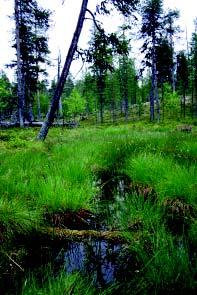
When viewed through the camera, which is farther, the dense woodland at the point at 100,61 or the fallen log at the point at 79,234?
the dense woodland at the point at 100,61

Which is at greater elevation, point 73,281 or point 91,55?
point 91,55

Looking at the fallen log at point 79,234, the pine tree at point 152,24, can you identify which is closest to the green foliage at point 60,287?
the fallen log at point 79,234

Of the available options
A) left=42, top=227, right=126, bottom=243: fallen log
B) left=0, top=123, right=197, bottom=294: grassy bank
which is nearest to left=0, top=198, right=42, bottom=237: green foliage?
left=0, top=123, right=197, bottom=294: grassy bank

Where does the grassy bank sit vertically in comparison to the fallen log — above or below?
above

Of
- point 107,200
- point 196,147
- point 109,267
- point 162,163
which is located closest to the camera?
point 109,267

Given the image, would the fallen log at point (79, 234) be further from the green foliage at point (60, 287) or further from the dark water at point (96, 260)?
the green foliage at point (60, 287)

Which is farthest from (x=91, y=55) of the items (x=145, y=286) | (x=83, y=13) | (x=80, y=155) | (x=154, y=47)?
(x=154, y=47)

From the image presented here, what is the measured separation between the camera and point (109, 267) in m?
3.31

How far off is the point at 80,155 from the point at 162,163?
246 cm

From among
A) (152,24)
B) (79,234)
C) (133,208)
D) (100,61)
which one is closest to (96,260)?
(79,234)

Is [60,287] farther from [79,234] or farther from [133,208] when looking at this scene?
[133,208]

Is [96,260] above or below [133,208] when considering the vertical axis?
below

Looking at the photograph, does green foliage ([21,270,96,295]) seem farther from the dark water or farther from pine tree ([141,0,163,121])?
pine tree ([141,0,163,121])

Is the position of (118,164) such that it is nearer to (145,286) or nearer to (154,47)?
(145,286)
